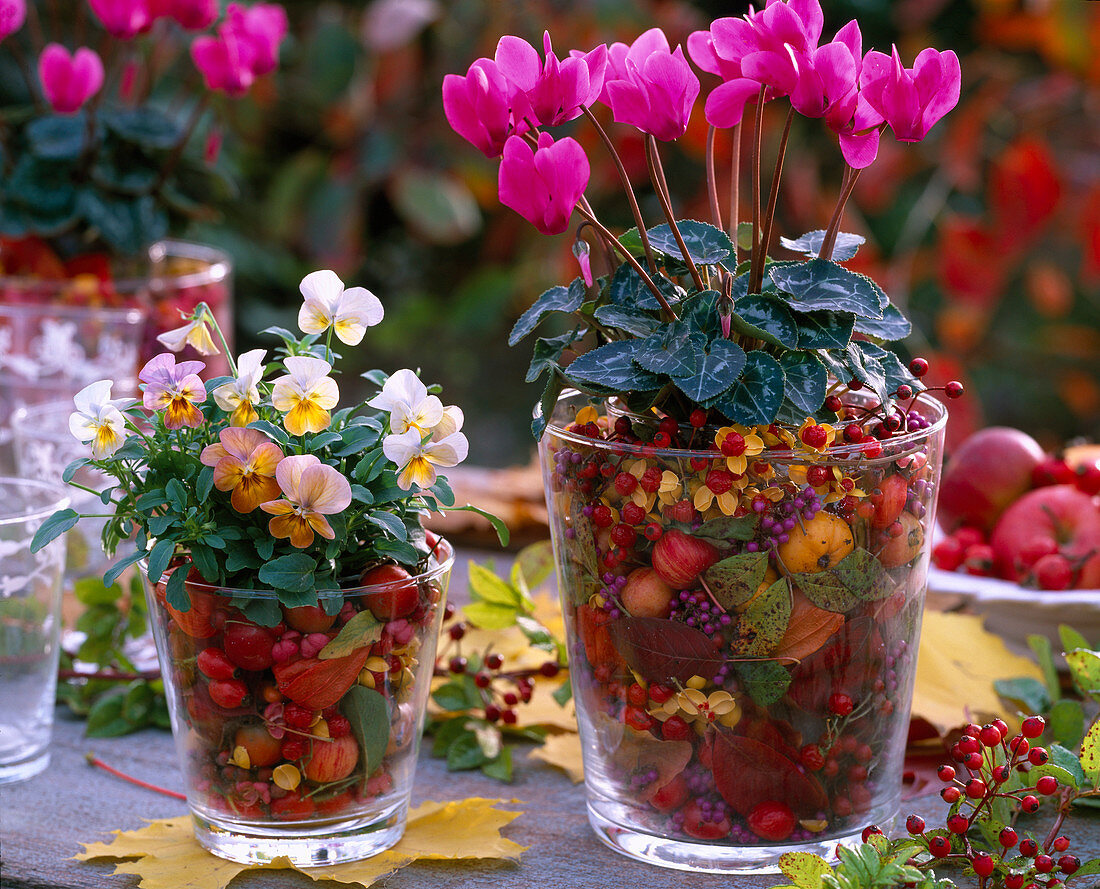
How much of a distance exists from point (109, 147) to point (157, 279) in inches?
5.3

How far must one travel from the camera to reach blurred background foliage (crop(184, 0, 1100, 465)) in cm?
192

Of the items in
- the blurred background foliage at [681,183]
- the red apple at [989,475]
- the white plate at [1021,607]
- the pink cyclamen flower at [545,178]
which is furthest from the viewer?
the blurred background foliage at [681,183]

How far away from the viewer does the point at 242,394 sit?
0.58m

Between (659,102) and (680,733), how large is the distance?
0.30 metres

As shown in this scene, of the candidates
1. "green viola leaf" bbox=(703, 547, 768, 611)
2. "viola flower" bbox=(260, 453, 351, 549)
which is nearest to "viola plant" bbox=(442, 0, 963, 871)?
"green viola leaf" bbox=(703, 547, 768, 611)

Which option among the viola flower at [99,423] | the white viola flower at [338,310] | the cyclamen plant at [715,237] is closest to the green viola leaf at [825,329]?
the cyclamen plant at [715,237]

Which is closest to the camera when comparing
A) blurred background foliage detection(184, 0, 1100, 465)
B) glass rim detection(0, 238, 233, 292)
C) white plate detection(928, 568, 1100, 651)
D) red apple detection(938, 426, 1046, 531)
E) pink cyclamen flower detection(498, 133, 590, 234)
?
pink cyclamen flower detection(498, 133, 590, 234)

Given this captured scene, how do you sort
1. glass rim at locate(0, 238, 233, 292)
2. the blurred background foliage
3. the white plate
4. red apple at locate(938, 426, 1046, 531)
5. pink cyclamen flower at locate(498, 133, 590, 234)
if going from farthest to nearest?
the blurred background foliage → glass rim at locate(0, 238, 233, 292) → red apple at locate(938, 426, 1046, 531) → the white plate → pink cyclamen flower at locate(498, 133, 590, 234)

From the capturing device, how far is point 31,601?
694mm

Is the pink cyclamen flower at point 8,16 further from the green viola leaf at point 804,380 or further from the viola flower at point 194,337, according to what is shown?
the green viola leaf at point 804,380

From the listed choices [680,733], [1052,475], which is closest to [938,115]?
[680,733]

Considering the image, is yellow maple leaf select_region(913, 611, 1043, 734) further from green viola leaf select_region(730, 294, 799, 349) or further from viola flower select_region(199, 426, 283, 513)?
viola flower select_region(199, 426, 283, 513)

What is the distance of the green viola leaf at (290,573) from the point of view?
0.55 metres

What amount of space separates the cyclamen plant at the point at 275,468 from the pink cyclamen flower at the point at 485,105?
4.1 inches
